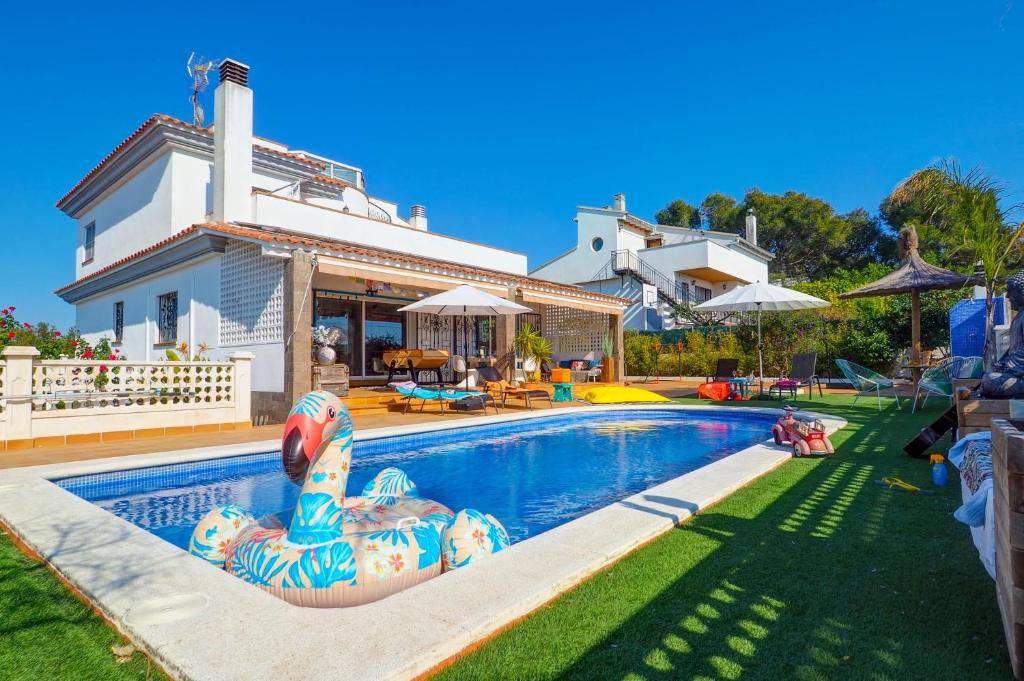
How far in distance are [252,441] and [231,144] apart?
29.3ft

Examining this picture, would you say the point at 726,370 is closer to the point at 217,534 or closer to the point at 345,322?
the point at 345,322

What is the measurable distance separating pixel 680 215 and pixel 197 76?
42258mm

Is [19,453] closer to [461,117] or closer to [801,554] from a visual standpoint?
[801,554]

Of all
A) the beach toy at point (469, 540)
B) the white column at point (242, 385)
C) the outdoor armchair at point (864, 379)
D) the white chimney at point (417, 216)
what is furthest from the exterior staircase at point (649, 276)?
the beach toy at point (469, 540)

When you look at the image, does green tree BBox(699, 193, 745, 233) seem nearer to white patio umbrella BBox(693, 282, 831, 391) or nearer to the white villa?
the white villa

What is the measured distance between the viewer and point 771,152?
101ft

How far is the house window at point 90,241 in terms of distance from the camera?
20.2m

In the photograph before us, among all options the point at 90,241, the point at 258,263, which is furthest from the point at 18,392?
the point at 90,241

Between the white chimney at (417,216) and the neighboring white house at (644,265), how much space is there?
11471 millimetres

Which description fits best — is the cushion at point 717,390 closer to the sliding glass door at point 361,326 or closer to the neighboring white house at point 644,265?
the sliding glass door at point 361,326

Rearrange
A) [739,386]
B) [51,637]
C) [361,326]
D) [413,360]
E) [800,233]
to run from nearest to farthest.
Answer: [51,637]
[739,386]
[413,360]
[361,326]
[800,233]

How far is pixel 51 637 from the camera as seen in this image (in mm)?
2295

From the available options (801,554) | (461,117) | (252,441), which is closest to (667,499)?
(801,554)

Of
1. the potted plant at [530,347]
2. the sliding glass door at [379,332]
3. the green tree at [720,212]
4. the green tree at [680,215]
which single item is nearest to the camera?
the sliding glass door at [379,332]
